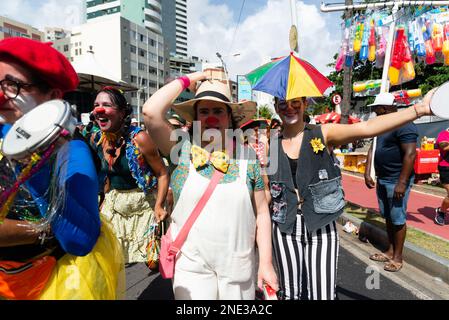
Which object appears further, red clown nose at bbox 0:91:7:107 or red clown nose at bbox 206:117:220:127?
red clown nose at bbox 206:117:220:127

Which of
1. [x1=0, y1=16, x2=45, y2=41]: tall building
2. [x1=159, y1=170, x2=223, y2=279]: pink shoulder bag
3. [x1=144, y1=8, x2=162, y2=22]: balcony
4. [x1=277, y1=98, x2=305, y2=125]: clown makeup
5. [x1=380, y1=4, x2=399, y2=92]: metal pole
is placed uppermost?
[x1=144, y1=8, x2=162, y2=22]: balcony

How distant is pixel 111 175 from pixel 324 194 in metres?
1.86

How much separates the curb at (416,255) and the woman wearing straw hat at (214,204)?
2.88m

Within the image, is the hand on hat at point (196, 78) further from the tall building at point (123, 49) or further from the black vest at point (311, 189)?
the tall building at point (123, 49)

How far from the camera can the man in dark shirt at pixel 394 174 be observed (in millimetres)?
3795

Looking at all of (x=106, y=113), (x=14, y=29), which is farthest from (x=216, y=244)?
(x=14, y=29)

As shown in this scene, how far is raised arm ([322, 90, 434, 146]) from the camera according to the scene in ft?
6.35

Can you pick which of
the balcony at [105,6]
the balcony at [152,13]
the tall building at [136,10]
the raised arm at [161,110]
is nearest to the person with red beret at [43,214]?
the raised arm at [161,110]

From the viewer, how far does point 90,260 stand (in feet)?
4.50

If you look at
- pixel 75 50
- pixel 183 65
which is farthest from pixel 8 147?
pixel 183 65

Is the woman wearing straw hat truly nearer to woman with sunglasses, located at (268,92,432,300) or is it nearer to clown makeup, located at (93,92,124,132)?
woman with sunglasses, located at (268,92,432,300)

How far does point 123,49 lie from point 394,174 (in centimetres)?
6444

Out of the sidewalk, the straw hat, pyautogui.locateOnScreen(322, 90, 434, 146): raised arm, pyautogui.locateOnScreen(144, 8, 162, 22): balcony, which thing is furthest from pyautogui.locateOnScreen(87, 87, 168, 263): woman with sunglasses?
pyautogui.locateOnScreen(144, 8, 162, 22): balcony

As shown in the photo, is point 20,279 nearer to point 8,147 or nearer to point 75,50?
point 8,147
